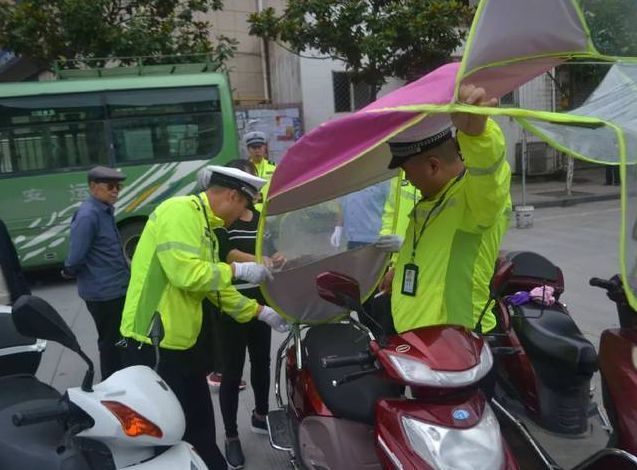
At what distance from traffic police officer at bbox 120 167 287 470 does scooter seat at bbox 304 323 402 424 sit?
39 centimetres

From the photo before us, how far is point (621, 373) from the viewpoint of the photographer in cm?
209

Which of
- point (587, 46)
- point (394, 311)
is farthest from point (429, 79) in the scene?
point (394, 311)

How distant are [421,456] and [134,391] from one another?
0.88 metres

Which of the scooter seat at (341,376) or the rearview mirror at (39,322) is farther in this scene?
the scooter seat at (341,376)

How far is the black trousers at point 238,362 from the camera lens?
3.32 metres

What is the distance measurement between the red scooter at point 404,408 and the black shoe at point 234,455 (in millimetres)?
990

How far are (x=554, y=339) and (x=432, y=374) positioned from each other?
1365 mm

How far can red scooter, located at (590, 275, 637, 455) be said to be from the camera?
6.67 ft

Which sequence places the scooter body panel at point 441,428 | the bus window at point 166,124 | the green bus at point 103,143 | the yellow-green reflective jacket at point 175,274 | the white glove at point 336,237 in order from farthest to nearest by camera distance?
1. the bus window at point 166,124
2. the green bus at point 103,143
3. the white glove at point 336,237
4. the yellow-green reflective jacket at point 175,274
5. the scooter body panel at point 441,428

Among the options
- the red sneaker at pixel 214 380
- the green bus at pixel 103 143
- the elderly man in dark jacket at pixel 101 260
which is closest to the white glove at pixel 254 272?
the elderly man in dark jacket at pixel 101 260

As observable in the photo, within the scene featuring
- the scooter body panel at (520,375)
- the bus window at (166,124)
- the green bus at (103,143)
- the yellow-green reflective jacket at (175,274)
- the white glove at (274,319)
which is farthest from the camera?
the bus window at (166,124)

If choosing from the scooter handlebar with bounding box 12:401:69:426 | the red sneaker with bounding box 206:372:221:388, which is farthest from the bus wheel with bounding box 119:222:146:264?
the scooter handlebar with bounding box 12:401:69:426

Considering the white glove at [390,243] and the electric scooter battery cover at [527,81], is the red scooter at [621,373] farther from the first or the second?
the white glove at [390,243]

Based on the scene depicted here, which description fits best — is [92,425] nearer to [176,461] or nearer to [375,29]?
[176,461]
